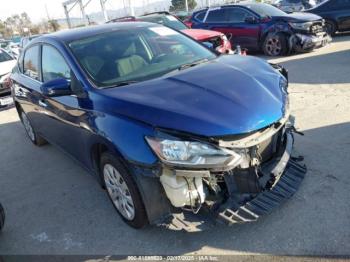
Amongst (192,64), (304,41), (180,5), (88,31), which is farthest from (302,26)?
(180,5)

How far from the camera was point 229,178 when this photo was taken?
2.79 m

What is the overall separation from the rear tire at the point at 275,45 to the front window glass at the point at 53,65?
752 cm

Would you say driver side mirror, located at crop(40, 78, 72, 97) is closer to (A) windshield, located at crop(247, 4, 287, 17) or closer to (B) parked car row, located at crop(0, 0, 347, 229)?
(B) parked car row, located at crop(0, 0, 347, 229)

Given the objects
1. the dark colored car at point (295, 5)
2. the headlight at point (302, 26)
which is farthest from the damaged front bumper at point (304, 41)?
the dark colored car at point (295, 5)

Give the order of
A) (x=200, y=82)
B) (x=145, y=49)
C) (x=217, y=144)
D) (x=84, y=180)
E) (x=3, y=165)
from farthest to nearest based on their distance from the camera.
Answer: (x=3, y=165) → (x=84, y=180) → (x=145, y=49) → (x=200, y=82) → (x=217, y=144)

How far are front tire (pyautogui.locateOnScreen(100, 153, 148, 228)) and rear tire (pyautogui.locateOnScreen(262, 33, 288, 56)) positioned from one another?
26.8 ft

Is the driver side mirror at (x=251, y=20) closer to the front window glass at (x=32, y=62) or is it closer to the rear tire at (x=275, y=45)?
the rear tire at (x=275, y=45)

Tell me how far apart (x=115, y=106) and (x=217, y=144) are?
0.93 m

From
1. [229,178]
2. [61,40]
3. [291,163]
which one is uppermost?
[61,40]

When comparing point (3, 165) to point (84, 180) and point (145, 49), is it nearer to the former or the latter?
point (84, 180)

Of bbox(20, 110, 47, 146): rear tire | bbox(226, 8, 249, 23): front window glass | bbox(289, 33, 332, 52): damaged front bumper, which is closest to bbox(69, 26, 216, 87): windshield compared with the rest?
bbox(20, 110, 47, 146): rear tire

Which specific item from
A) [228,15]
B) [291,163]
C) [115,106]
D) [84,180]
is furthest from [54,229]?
[228,15]

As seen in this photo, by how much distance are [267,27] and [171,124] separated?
8802 mm

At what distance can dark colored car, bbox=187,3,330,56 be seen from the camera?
10.1 metres
